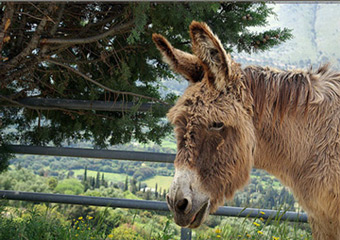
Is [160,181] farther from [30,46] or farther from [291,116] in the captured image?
[291,116]

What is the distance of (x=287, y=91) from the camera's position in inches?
88.0

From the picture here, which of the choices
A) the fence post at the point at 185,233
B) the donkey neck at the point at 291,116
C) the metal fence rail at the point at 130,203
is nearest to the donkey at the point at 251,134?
the donkey neck at the point at 291,116

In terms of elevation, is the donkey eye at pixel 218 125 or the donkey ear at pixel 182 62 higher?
the donkey ear at pixel 182 62

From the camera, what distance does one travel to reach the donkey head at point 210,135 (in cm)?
202

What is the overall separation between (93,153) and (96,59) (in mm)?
1119

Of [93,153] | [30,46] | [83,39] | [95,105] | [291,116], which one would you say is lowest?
[93,153]

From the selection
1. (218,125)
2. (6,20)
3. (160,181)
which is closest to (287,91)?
(218,125)

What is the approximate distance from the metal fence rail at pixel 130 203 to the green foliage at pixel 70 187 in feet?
5.03

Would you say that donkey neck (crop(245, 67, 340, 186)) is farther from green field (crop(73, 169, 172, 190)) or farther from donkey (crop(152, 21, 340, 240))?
green field (crop(73, 169, 172, 190))

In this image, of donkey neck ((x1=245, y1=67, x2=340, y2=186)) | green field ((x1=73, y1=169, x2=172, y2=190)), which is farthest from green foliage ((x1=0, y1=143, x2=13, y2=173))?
donkey neck ((x1=245, y1=67, x2=340, y2=186))

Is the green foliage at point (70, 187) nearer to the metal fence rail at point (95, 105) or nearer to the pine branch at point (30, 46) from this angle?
the metal fence rail at point (95, 105)

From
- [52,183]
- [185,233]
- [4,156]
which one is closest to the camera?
[185,233]

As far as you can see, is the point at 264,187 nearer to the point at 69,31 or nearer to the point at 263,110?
the point at 263,110

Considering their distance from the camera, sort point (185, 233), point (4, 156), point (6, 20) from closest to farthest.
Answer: point (6, 20) → point (185, 233) → point (4, 156)
